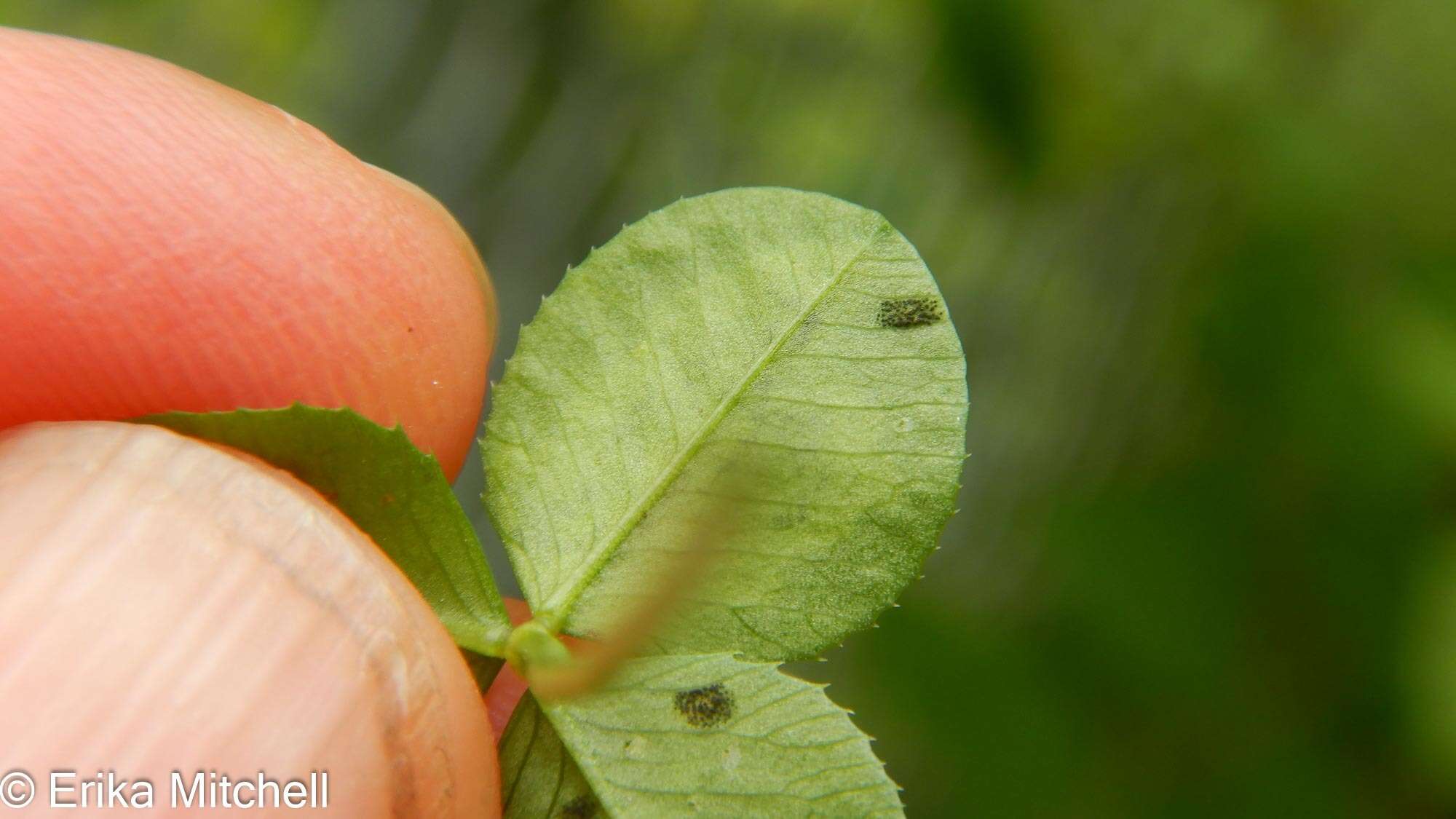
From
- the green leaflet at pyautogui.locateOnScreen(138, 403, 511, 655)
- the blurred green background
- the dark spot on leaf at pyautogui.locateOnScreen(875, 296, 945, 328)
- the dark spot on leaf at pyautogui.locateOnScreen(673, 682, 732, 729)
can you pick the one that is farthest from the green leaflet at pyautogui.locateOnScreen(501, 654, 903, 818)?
the blurred green background

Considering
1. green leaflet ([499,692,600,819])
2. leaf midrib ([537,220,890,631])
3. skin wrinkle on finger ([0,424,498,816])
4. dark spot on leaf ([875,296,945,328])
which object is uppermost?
dark spot on leaf ([875,296,945,328])

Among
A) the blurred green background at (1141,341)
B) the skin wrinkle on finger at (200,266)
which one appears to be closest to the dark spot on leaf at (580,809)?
the skin wrinkle on finger at (200,266)

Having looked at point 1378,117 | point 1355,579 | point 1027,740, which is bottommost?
point 1027,740

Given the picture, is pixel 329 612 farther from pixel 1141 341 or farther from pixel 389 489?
pixel 1141 341

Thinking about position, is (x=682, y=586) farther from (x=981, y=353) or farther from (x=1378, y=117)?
(x=1378, y=117)

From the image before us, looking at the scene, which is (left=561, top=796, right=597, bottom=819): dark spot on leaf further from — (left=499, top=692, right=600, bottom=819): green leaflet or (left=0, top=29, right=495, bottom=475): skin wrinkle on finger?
(left=0, top=29, right=495, bottom=475): skin wrinkle on finger

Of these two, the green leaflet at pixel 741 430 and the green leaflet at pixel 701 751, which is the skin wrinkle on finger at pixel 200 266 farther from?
the green leaflet at pixel 701 751

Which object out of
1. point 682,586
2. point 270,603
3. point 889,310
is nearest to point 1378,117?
point 889,310
